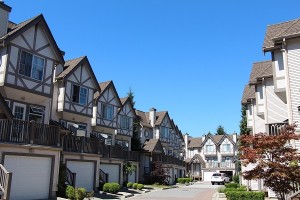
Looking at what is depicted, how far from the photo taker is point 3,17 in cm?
2564

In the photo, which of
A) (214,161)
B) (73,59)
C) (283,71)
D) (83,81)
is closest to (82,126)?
(83,81)

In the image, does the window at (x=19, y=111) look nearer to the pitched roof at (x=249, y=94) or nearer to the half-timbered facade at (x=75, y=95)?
the half-timbered facade at (x=75, y=95)

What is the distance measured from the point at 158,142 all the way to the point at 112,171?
16.5 m

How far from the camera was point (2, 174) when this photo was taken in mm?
17375

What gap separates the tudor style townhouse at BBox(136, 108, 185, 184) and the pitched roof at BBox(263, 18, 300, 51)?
2753 centimetres

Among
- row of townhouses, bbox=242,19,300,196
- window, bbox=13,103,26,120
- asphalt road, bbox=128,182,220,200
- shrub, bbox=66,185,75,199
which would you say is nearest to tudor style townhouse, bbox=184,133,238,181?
asphalt road, bbox=128,182,220,200

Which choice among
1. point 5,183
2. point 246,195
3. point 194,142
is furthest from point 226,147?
point 5,183

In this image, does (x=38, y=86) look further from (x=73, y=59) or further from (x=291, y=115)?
(x=291, y=115)

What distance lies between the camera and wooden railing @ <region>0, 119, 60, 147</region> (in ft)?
68.2

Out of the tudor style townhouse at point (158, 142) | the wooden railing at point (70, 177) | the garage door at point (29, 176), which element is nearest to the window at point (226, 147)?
the tudor style townhouse at point (158, 142)

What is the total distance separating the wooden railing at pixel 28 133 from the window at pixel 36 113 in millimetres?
3338

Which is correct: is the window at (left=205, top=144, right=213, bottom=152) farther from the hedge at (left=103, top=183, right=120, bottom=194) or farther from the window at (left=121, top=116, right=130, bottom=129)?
the hedge at (left=103, top=183, right=120, bottom=194)

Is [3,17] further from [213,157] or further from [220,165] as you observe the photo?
[213,157]

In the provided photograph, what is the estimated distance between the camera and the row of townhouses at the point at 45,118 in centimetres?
2172
